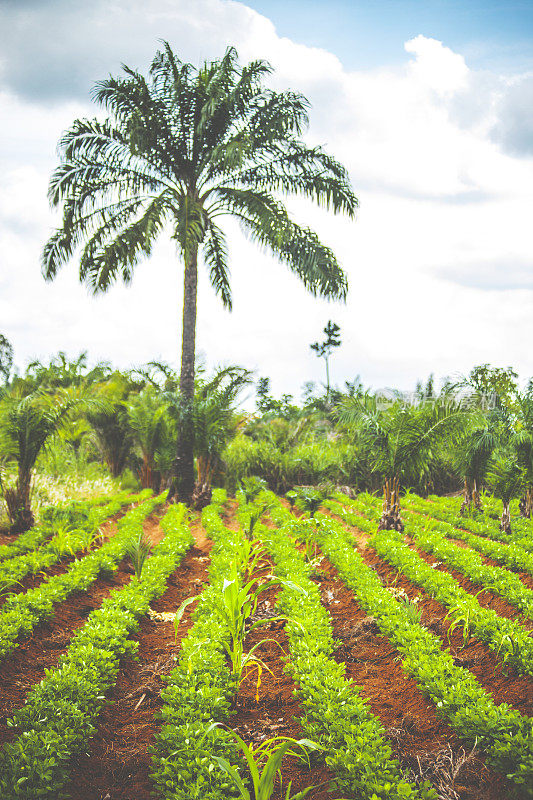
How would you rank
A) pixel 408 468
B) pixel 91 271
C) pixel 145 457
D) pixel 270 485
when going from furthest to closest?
pixel 270 485 → pixel 145 457 → pixel 91 271 → pixel 408 468

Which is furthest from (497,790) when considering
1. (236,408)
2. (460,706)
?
(236,408)

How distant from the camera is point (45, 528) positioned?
8.30 m

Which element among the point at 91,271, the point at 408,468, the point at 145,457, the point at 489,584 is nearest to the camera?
the point at 489,584

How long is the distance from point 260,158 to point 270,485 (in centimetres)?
1005

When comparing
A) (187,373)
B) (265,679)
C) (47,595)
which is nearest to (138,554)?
(47,595)

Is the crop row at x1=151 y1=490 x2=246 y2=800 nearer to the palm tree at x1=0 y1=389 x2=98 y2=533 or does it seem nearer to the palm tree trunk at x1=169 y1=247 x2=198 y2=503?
the palm tree at x1=0 y1=389 x2=98 y2=533

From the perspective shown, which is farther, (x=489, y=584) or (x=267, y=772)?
(x=489, y=584)

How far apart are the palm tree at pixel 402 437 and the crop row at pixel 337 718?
452cm

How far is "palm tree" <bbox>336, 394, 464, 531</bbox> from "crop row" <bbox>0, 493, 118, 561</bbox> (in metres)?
5.51

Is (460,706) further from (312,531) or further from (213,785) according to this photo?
(312,531)

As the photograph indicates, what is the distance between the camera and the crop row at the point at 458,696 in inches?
109

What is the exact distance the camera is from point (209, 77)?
12734 mm

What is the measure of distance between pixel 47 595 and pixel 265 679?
8.24 feet

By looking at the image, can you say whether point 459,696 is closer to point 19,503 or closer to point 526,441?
point 526,441
